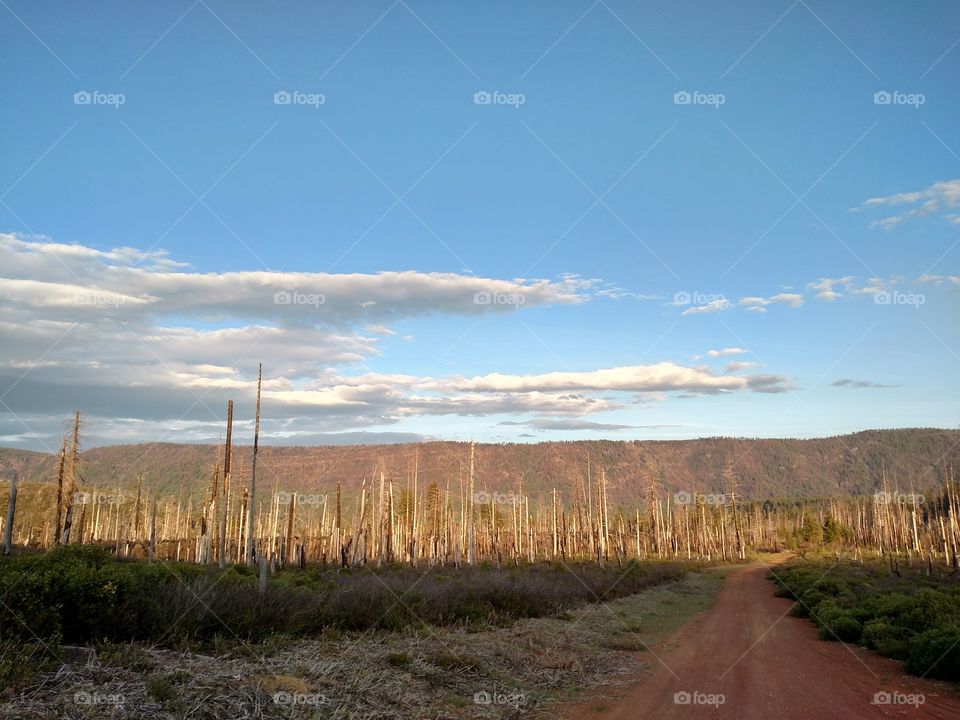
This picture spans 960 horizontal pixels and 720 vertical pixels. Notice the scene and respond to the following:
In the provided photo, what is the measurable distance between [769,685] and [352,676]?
6.96m

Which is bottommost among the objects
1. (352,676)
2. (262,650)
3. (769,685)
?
(769,685)

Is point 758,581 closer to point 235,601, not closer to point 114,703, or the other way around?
point 235,601

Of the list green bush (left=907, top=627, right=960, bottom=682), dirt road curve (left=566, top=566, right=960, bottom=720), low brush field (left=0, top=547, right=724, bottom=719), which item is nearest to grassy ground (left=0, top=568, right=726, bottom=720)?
low brush field (left=0, top=547, right=724, bottom=719)

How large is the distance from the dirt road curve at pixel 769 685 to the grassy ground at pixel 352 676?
89 cm

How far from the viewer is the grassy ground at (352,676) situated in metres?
6.18

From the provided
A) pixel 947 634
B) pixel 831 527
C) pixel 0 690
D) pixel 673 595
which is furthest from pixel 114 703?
pixel 831 527

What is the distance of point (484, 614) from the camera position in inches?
585

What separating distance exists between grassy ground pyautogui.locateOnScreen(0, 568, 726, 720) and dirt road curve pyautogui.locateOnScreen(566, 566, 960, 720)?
2.91ft

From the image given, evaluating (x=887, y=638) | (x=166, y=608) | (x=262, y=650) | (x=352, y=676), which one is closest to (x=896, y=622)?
(x=887, y=638)

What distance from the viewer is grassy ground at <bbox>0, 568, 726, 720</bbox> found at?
20.3 ft

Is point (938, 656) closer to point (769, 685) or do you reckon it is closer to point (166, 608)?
point (769, 685)

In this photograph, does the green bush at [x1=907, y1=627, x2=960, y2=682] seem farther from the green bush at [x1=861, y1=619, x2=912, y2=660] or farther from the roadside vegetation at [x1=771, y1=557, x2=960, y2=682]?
the green bush at [x1=861, y1=619, x2=912, y2=660]

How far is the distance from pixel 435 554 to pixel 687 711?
44.7 metres

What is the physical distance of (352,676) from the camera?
27.4ft
